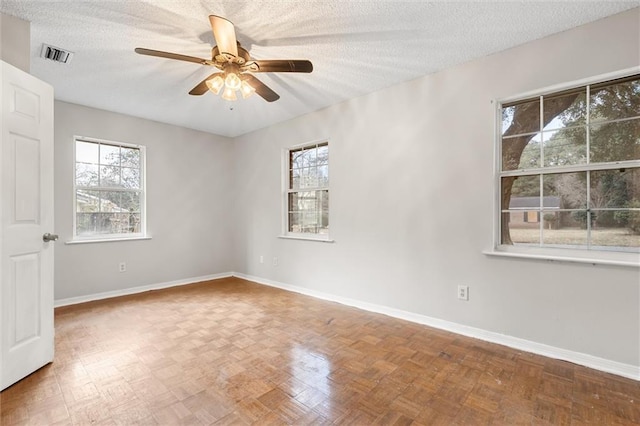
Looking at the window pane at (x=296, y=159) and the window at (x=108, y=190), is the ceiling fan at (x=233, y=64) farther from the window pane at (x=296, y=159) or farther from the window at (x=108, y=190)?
the window at (x=108, y=190)

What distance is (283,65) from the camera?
2.04 metres

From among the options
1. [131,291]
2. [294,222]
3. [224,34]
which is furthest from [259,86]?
[131,291]

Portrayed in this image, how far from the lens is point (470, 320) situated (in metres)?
2.66

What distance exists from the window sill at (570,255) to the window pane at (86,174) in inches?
184

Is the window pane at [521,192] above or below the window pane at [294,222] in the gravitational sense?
above

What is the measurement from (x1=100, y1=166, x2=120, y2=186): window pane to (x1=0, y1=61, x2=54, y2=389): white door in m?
1.95

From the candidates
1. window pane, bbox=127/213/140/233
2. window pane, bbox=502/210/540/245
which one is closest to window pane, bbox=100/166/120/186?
window pane, bbox=127/213/140/233

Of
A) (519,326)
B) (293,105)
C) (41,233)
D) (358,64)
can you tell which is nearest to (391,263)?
(519,326)

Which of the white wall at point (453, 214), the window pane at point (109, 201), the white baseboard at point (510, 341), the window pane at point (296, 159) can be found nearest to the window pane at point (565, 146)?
the white wall at point (453, 214)

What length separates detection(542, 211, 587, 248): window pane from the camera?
2242 millimetres

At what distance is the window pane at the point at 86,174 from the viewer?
3729mm

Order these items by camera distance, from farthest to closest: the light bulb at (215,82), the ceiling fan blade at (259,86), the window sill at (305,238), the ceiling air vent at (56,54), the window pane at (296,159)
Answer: the window pane at (296,159)
the window sill at (305,238)
the ceiling air vent at (56,54)
the ceiling fan blade at (259,86)
the light bulb at (215,82)

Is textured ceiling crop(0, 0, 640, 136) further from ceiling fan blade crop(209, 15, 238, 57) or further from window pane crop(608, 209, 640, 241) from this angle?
window pane crop(608, 209, 640, 241)

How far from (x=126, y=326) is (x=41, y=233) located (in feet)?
4.07
